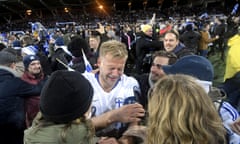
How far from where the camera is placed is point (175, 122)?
1.61 m

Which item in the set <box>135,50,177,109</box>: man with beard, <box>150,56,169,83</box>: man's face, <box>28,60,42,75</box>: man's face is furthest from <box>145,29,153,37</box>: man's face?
<box>150,56,169,83</box>: man's face

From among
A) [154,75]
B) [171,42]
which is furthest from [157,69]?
[171,42]

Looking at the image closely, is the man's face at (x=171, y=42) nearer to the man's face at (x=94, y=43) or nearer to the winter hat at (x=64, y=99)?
the man's face at (x=94, y=43)

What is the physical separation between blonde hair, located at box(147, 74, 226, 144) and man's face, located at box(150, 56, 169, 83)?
5.72 feet

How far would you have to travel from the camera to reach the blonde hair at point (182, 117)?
5.24ft

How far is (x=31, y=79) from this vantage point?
14.4ft

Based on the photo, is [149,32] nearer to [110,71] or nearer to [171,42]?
[171,42]

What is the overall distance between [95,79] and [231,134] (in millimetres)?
1235

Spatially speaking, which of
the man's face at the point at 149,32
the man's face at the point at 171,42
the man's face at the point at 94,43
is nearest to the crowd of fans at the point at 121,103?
the man's face at the point at 171,42

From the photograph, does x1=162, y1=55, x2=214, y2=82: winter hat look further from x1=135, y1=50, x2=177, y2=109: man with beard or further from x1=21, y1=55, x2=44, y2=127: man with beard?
x1=21, y1=55, x2=44, y2=127: man with beard

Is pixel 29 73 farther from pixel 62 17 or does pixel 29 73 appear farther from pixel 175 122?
pixel 62 17

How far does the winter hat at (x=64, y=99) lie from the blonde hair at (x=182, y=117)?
1.60 feet

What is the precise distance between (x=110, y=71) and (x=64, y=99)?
2.83 ft

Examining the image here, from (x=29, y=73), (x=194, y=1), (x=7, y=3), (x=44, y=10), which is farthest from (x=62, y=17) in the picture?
(x=29, y=73)
